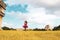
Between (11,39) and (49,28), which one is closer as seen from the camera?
(11,39)

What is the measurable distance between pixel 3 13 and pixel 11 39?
69.3 feet

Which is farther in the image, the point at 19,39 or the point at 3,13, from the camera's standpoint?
the point at 3,13

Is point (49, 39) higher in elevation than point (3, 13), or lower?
lower

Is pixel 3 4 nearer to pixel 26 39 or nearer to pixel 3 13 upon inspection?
pixel 3 13

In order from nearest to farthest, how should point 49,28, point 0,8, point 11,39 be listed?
point 11,39 < point 49,28 < point 0,8

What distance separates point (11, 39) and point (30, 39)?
2.30 meters

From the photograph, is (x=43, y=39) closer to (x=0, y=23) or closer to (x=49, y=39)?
(x=49, y=39)

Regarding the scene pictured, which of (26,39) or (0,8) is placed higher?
(0,8)

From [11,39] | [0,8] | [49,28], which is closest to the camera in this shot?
[11,39]

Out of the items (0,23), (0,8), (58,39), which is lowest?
(58,39)

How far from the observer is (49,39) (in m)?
22.4

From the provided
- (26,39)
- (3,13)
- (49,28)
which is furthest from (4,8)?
(26,39)

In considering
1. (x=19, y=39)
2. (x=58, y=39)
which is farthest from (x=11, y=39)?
(x=58, y=39)

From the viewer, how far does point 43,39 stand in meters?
22.4
